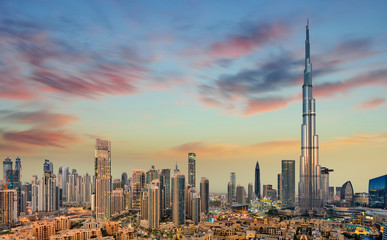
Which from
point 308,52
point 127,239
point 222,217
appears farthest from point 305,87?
point 127,239

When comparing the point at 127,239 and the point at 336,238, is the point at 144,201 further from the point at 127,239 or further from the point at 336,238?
the point at 336,238

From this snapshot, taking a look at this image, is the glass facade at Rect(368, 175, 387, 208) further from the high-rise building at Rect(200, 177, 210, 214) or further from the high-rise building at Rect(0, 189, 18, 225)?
the high-rise building at Rect(0, 189, 18, 225)

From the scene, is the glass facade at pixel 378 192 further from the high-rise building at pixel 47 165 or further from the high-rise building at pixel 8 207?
the high-rise building at pixel 47 165

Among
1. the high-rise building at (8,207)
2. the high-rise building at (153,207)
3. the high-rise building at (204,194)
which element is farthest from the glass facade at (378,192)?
the high-rise building at (8,207)

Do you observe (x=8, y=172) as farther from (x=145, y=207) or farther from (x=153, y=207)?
(x=153, y=207)

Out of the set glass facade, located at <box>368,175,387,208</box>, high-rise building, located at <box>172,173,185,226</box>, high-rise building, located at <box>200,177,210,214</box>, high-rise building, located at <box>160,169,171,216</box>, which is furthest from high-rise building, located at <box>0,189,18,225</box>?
glass facade, located at <box>368,175,387,208</box>
